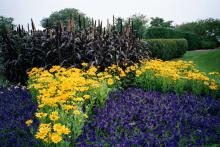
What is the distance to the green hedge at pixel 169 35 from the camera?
26.2 metres

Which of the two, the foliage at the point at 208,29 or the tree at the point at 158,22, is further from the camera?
the tree at the point at 158,22

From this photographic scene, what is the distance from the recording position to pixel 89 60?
784 cm

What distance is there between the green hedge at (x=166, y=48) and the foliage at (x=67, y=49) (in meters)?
6.93

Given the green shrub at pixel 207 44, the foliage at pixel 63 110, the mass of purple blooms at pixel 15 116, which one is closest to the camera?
the foliage at pixel 63 110

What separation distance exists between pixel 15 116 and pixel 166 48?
14.4 m

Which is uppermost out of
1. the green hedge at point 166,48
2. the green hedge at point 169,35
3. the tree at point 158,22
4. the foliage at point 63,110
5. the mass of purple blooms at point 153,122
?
the tree at point 158,22

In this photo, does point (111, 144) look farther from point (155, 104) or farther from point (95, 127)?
point (155, 104)

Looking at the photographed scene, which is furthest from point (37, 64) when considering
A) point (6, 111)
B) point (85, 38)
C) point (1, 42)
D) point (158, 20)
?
point (158, 20)

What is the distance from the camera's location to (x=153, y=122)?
4.79 m

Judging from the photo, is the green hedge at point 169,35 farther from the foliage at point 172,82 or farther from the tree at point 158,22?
the foliage at point 172,82

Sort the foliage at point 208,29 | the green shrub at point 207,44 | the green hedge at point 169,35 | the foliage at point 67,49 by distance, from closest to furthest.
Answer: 1. the foliage at point 67,49
2. the green hedge at point 169,35
3. the green shrub at point 207,44
4. the foliage at point 208,29

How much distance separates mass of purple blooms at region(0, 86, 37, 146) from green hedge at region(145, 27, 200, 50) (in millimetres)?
20480

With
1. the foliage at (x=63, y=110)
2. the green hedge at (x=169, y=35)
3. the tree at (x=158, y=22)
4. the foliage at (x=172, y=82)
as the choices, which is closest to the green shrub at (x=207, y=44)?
the green hedge at (x=169, y=35)

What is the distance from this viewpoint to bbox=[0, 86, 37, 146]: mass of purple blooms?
404cm
